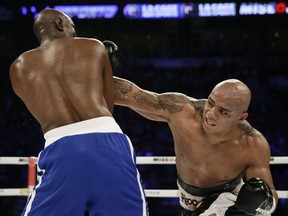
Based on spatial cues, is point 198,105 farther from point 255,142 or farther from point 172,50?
point 172,50

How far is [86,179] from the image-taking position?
1.61 metres

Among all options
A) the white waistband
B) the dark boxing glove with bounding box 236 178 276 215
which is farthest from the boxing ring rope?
the white waistband

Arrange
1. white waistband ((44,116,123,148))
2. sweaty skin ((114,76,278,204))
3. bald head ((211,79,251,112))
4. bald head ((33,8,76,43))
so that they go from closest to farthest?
white waistband ((44,116,123,148)), bald head ((33,8,76,43)), bald head ((211,79,251,112)), sweaty skin ((114,76,278,204))

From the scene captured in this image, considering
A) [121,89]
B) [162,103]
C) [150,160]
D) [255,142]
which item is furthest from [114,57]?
[150,160]

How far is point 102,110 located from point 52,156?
254mm

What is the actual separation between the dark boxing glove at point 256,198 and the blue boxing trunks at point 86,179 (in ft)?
2.11

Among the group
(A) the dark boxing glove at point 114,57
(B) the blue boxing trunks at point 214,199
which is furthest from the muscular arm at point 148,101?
(B) the blue boxing trunks at point 214,199

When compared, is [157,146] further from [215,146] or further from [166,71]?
[215,146]

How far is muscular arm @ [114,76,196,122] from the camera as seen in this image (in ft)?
8.66

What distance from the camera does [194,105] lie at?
266 cm

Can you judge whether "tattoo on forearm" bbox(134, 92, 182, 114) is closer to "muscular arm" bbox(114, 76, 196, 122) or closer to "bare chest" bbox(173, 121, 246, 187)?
"muscular arm" bbox(114, 76, 196, 122)

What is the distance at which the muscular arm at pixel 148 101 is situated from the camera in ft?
8.66

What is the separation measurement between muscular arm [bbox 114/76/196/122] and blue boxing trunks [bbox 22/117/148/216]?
0.94m

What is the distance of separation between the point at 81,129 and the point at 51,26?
1.51ft
